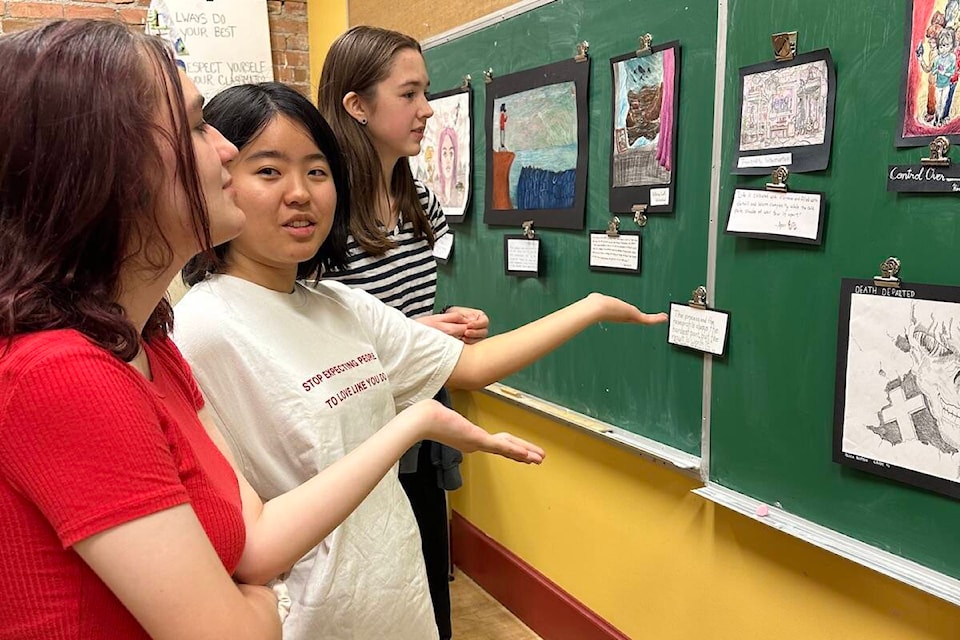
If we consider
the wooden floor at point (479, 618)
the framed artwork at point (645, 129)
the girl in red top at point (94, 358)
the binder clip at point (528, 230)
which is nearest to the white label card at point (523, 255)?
the binder clip at point (528, 230)

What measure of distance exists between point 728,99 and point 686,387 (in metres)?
0.68

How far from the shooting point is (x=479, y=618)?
251 centimetres

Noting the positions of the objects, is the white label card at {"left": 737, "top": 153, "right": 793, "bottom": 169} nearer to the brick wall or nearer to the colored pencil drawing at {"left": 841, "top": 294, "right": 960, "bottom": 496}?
the colored pencil drawing at {"left": 841, "top": 294, "right": 960, "bottom": 496}

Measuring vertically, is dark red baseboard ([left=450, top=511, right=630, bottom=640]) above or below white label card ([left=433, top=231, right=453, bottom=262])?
below

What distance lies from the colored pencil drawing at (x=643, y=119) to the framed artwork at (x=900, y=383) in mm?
557

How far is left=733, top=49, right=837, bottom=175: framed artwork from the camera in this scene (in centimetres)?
133

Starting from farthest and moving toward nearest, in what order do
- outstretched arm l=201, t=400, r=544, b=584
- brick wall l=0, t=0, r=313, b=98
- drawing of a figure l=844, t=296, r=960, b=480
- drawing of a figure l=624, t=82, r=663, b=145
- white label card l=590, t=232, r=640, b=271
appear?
A: 1. brick wall l=0, t=0, r=313, b=98
2. white label card l=590, t=232, r=640, b=271
3. drawing of a figure l=624, t=82, r=663, b=145
4. drawing of a figure l=844, t=296, r=960, b=480
5. outstretched arm l=201, t=400, r=544, b=584

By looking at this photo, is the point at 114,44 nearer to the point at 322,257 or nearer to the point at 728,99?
the point at 322,257

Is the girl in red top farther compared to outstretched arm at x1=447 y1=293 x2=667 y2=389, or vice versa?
outstretched arm at x1=447 y1=293 x2=667 y2=389

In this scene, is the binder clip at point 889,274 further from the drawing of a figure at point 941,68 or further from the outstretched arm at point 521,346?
the outstretched arm at point 521,346

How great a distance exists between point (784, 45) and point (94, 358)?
4.40 feet

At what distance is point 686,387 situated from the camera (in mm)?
1721

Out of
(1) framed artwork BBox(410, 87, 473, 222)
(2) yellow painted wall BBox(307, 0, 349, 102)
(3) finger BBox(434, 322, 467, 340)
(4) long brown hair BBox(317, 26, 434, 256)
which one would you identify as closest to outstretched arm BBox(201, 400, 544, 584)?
(3) finger BBox(434, 322, 467, 340)

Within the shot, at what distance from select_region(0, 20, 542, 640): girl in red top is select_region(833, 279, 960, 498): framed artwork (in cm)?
113
